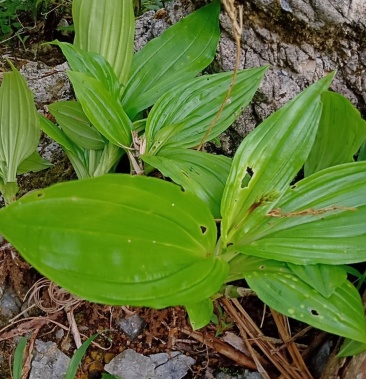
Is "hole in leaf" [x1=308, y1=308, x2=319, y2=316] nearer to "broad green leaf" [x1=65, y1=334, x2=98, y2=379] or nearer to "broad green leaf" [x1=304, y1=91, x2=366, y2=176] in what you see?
"broad green leaf" [x1=304, y1=91, x2=366, y2=176]

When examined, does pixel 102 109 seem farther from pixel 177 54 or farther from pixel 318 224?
pixel 318 224

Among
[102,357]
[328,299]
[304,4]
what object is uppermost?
[304,4]

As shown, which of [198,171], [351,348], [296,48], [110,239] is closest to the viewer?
[110,239]

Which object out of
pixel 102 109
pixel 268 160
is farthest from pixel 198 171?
pixel 102 109

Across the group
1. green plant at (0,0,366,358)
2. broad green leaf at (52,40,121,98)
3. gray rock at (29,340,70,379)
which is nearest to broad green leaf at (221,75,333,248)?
green plant at (0,0,366,358)

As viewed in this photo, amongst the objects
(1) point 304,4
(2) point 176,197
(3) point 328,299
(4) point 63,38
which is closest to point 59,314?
(2) point 176,197

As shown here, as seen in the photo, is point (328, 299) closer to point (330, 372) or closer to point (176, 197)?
point (330, 372)
